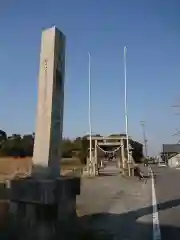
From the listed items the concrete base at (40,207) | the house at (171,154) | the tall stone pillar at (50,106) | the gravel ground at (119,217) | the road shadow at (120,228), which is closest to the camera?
the concrete base at (40,207)

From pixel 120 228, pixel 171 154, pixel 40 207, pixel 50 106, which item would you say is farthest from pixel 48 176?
pixel 171 154

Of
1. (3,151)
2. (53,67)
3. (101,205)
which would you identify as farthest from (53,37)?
(3,151)

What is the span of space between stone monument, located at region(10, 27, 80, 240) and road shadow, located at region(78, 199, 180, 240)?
26.2 inches

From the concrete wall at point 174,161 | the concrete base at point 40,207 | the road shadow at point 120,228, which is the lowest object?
the road shadow at point 120,228

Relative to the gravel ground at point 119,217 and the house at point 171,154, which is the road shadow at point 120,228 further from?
the house at point 171,154

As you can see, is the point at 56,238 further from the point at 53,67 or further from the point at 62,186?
the point at 53,67

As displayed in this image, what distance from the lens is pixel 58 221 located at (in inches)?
325

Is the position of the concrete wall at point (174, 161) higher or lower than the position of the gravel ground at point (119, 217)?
higher

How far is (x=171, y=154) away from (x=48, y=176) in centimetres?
10996

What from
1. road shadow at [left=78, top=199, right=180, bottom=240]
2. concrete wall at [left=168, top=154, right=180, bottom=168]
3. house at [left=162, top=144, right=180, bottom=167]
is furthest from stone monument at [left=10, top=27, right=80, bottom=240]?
house at [left=162, top=144, right=180, bottom=167]

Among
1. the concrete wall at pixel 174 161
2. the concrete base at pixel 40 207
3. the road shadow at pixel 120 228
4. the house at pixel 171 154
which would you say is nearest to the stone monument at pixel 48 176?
the concrete base at pixel 40 207

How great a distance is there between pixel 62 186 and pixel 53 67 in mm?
2766

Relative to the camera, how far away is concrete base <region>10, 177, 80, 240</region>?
7.95 meters

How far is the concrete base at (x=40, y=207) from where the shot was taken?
795 cm
